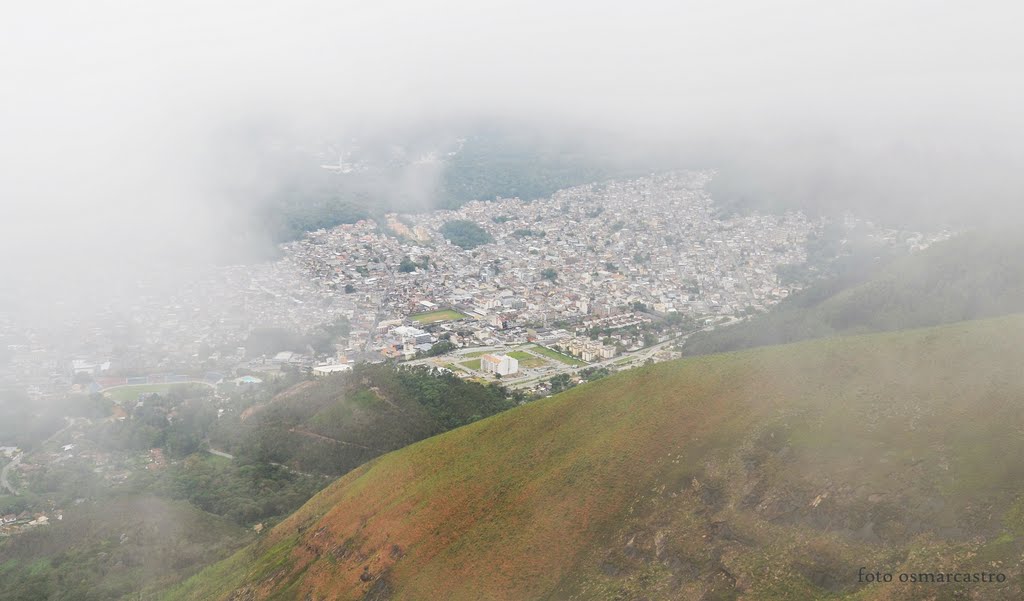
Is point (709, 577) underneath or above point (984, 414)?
underneath

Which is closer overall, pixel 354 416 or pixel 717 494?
pixel 717 494

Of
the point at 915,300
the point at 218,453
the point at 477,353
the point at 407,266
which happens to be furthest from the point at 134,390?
the point at 915,300

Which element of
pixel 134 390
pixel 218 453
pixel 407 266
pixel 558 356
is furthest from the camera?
pixel 407 266

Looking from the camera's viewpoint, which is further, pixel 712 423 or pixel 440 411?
pixel 440 411

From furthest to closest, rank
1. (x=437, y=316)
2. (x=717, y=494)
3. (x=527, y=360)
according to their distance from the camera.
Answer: (x=437, y=316), (x=527, y=360), (x=717, y=494)

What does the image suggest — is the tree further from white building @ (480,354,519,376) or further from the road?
the road

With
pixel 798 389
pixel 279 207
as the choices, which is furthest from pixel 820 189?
pixel 798 389

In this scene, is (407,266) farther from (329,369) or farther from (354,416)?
(354,416)

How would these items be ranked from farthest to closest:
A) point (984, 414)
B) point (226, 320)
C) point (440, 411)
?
point (226, 320) → point (440, 411) → point (984, 414)

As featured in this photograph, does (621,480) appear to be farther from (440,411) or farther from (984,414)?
(440,411)
